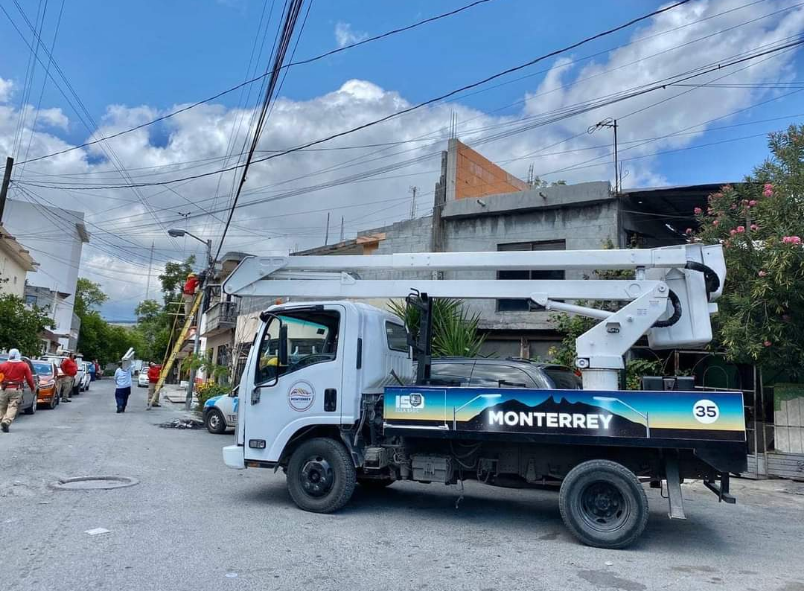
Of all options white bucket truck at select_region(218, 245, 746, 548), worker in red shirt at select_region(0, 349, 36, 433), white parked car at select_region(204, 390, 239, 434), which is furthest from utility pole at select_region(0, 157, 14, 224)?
white bucket truck at select_region(218, 245, 746, 548)

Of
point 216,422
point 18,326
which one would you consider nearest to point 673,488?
point 216,422

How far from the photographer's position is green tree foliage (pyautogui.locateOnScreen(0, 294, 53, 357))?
23.4 metres

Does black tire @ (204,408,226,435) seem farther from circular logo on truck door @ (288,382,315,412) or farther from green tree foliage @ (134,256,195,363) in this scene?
green tree foliage @ (134,256,195,363)

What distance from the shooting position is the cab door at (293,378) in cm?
741

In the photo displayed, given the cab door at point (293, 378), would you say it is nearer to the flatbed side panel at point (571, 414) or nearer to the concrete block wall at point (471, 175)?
the flatbed side panel at point (571, 414)

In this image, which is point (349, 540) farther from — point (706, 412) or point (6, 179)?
point (6, 179)

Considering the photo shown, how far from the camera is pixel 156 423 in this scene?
17.9 m

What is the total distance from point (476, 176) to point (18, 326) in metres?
18.3

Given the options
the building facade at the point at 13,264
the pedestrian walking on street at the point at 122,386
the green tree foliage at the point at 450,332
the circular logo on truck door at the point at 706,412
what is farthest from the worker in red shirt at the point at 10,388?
the building facade at the point at 13,264

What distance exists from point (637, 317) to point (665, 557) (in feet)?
7.94

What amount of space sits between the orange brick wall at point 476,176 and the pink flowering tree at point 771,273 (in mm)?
8063

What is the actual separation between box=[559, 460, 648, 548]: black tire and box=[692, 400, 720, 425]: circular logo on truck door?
0.86 m

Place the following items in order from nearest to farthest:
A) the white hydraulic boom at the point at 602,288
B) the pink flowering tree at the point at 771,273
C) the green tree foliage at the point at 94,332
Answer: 1. the white hydraulic boom at the point at 602,288
2. the pink flowering tree at the point at 771,273
3. the green tree foliage at the point at 94,332

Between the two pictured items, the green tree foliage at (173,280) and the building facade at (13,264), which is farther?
the green tree foliage at (173,280)
